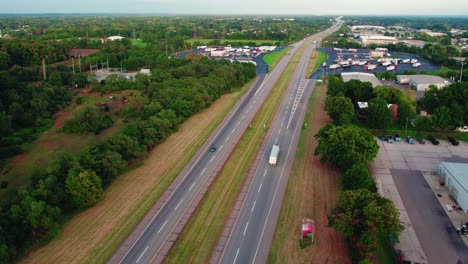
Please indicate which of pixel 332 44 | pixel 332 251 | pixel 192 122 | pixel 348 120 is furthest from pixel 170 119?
pixel 332 44

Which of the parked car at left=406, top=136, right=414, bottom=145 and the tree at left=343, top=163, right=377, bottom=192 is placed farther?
the parked car at left=406, top=136, right=414, bottom=145

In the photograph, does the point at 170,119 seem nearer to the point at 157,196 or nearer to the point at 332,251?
the point at 157,196

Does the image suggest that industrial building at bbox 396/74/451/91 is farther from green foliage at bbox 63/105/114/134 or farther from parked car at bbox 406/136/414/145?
green foliage at bbox 63/105/114/134

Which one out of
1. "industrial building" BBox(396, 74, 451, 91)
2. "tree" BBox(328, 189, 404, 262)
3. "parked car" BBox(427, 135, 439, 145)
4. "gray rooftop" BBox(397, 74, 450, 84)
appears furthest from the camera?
"gray rooftop" BBox(397, 74, 450, 84)

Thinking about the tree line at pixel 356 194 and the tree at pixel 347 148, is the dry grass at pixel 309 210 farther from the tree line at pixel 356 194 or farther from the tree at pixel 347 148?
the tree at pixel 347 148

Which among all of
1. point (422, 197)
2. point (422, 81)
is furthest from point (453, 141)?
point (422, 81)

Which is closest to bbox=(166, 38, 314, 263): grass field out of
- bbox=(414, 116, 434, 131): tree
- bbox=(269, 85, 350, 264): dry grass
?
bbox=(269, 85, 350, 264): dry grass

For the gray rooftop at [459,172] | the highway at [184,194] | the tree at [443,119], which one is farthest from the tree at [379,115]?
the highway at [184,194]
